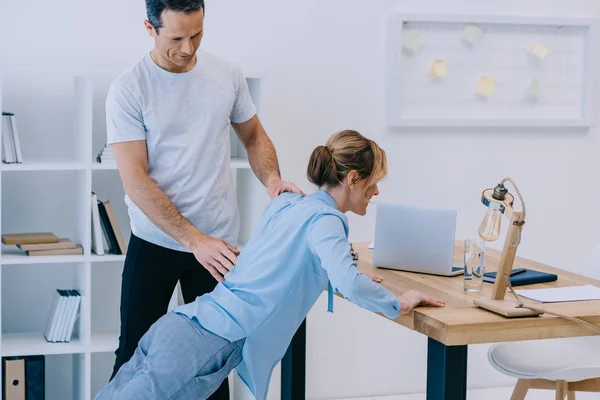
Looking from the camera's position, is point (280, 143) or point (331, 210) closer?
point (331, 210)

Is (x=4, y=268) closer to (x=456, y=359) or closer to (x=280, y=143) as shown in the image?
(x=280, y=143)

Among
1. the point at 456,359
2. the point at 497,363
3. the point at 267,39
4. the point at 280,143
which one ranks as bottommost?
the point at 497,363

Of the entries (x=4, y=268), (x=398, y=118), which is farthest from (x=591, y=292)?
(x=4, y=268)

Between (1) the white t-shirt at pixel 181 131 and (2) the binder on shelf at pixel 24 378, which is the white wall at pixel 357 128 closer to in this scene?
(1) the white t-shirt at pixel 181 131

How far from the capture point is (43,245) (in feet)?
10.8

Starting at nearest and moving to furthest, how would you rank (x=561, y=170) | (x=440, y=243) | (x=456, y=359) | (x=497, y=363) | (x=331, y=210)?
(x=456, y=359)
(x=331, y=210)
(x=440, y=243)
(x=497, y=363)
(x=561, y=170)

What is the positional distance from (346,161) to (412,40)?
159 centimetres

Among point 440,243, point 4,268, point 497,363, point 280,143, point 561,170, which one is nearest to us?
point 440,243

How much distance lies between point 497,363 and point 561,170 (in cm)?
146

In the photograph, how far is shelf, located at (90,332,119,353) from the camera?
3311 mm

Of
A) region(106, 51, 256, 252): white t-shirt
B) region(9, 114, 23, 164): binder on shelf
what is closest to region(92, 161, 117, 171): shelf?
region(9, 114, 23, 164): binder on shelf

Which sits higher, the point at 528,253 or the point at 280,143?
the point at 280,143

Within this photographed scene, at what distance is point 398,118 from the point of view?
3.84 meters

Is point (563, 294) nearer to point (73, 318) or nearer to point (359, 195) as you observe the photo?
point (359, 195)
